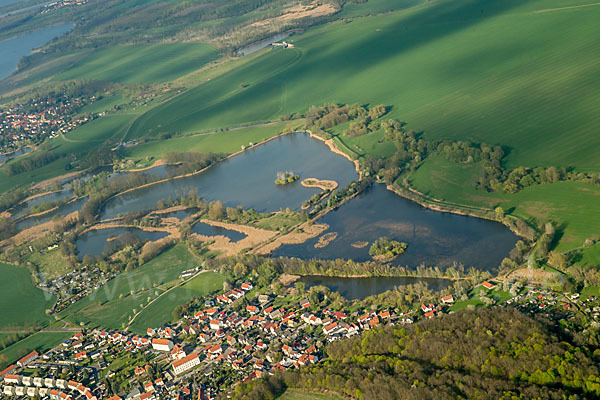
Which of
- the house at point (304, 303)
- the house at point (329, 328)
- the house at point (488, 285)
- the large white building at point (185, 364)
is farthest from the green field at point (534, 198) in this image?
the large white building at point (185, 364)

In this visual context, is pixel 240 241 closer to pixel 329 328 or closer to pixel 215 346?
pixel 215 346

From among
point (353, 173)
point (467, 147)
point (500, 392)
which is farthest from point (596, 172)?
point (500, 392)

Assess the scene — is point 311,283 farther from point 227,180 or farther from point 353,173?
point 227,180

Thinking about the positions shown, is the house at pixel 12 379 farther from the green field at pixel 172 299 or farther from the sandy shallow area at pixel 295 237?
the sandy shallow area at pixel 295 237

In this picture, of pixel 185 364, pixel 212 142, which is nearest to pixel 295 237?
pixel 185 364

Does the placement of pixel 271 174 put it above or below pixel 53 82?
below
